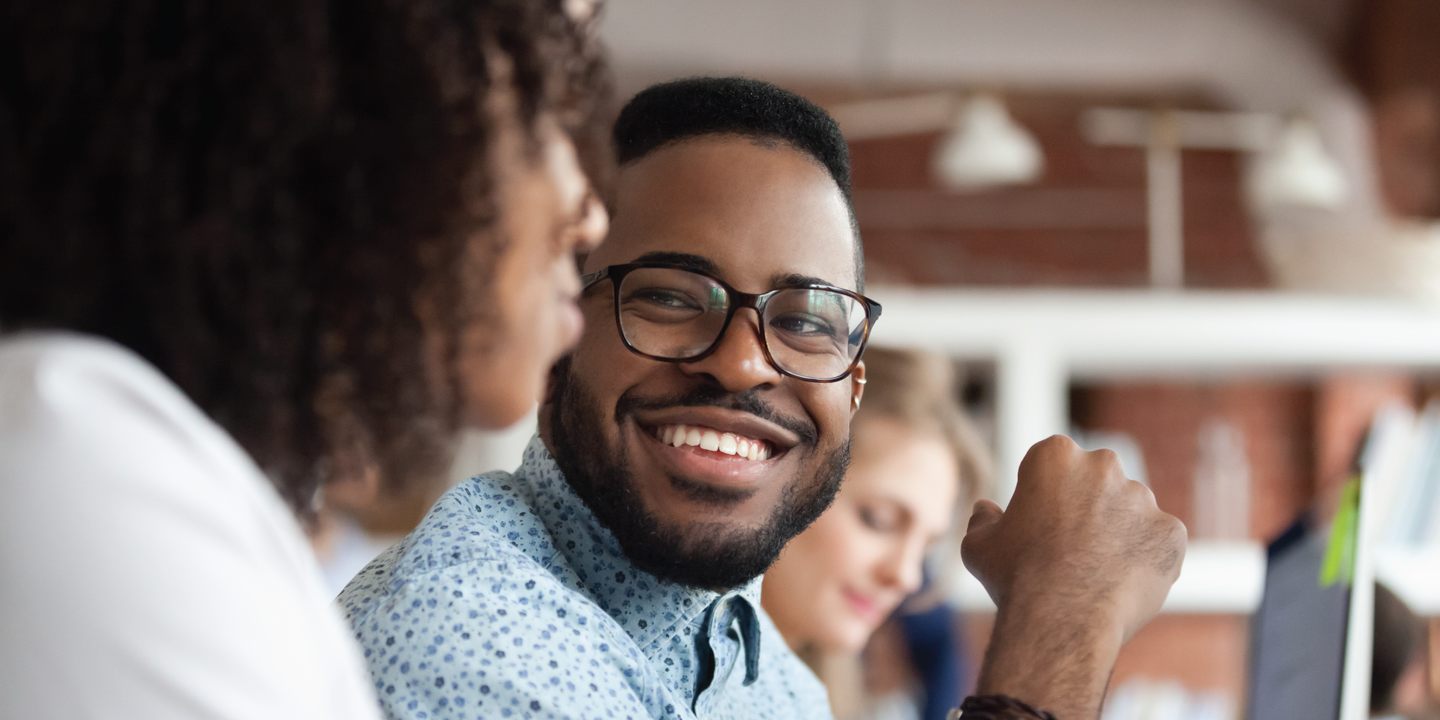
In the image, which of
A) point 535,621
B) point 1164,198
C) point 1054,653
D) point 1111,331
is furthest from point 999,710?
point 1164,198

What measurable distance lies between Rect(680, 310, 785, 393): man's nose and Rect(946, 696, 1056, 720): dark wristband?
361 millimetres

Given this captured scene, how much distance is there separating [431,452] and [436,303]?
11cm

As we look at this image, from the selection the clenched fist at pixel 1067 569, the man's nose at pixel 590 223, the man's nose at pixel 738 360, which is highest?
the man's nose at pixel 738 360

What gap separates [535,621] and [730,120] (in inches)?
21.7

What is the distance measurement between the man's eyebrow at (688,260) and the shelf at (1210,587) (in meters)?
1.91

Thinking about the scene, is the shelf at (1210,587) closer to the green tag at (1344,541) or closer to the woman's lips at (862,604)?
the woman's lips at (862,604)

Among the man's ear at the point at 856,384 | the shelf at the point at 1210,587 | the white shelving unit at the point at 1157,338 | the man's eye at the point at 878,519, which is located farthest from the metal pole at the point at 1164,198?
the man's ear at the point at 856,384

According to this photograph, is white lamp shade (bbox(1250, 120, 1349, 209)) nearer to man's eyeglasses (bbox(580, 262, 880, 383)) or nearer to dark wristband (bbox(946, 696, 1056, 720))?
man's eyeglasses (bbox(580, 262, 880, 383))

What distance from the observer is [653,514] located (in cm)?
106

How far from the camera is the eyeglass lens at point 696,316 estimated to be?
1.07m

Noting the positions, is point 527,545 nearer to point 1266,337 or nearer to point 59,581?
point 59,581

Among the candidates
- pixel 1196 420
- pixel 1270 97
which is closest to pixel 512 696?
pixel 1196 420

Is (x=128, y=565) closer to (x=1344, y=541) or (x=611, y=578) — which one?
(x=611, y=578)

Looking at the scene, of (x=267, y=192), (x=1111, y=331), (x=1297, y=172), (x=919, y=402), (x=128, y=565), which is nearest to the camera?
(x=128, y=565)
